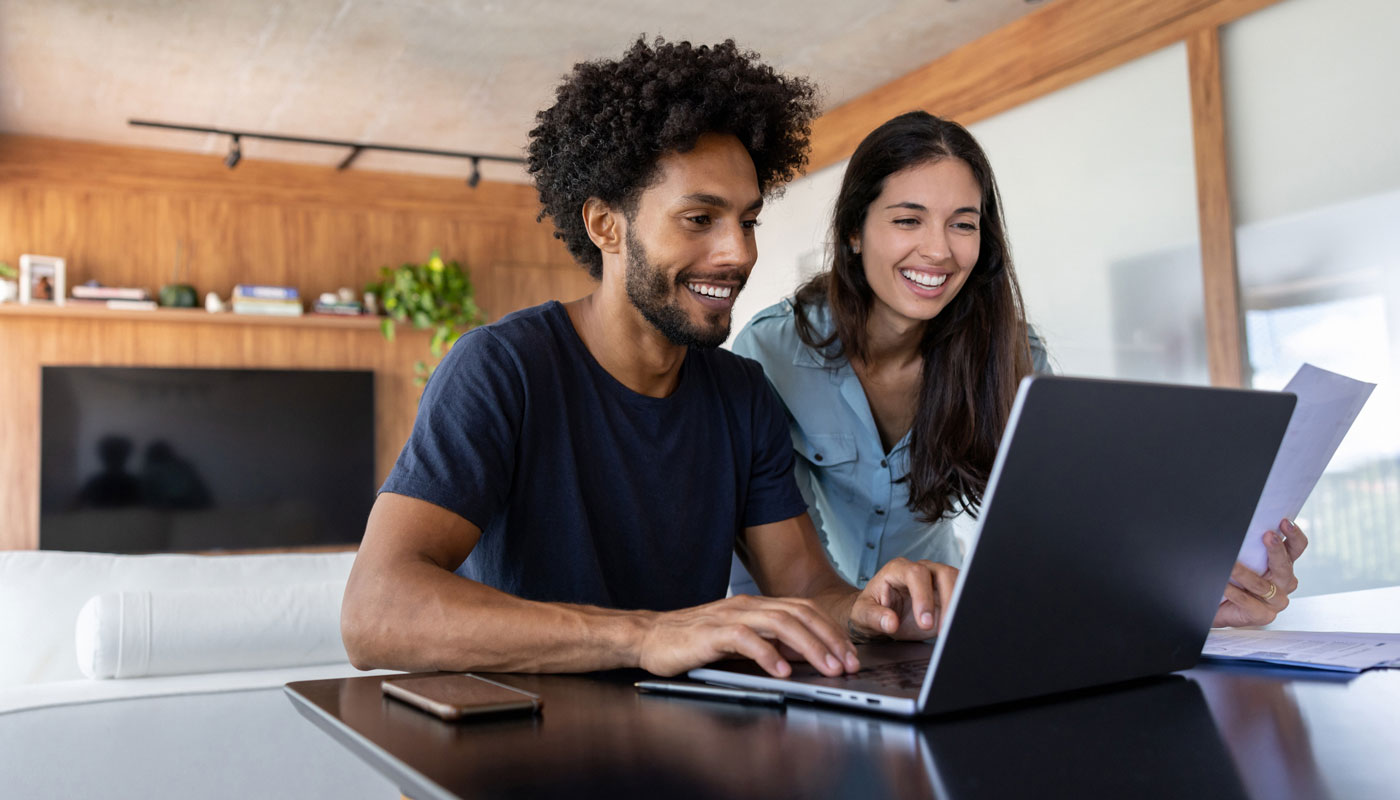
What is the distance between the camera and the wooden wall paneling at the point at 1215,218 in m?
3.47

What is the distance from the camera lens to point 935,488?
1800mm

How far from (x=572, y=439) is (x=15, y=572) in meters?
1.60

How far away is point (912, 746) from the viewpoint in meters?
0.64

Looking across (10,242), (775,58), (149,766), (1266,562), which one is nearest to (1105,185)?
(775,58)

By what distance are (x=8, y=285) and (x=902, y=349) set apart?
517 centimetres

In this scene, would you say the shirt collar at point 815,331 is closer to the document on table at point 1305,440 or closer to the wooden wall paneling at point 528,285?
the document on table at point 1305,440

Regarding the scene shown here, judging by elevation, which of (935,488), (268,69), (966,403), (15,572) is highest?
(268,69)

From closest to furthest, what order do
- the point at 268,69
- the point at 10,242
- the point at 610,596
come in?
1. the point at 610,596
2. the point at 268,69
3. the point at 10,242

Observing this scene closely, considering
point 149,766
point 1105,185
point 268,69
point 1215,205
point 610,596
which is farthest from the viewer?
point 268,69

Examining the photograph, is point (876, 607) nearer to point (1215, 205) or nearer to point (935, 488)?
point (935, 488)

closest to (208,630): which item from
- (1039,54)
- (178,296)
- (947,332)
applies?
(947,332)

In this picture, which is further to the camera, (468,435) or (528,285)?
(528,285)

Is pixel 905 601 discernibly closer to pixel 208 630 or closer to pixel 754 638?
pixel 754 638

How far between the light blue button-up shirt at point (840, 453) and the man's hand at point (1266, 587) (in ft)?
2.26
